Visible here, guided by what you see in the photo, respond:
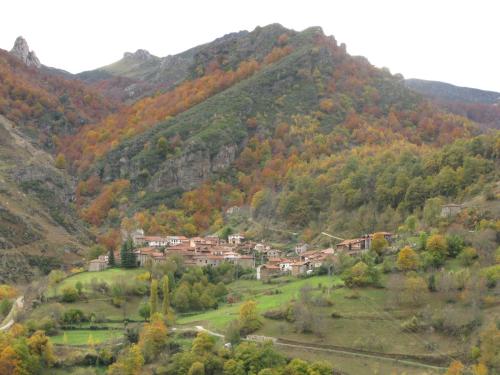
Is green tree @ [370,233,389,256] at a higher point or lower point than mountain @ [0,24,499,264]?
lower

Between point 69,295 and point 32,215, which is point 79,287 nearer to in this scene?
point 69,295

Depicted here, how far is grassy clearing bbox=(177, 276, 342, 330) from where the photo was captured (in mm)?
66375

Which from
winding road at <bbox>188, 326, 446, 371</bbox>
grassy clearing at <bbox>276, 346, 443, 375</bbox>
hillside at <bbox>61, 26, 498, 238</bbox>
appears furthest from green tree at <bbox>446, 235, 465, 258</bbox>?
hillside at <bbox>61, 26, 498, 238</bbox>

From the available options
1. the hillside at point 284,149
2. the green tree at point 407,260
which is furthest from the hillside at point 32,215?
the green tree at point 407,260

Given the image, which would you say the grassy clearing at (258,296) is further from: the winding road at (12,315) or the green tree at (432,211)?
the winding road at (12,315)

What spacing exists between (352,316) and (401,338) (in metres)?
4.83

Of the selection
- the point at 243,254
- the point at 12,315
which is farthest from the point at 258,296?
the point at 12,315

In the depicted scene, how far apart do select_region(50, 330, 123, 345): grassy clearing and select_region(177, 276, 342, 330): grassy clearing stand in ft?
19.5

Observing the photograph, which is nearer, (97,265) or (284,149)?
(97,265)

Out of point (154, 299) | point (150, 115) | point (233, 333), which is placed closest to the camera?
point (233, 333)

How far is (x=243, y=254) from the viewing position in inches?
3595

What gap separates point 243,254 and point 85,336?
29035mm

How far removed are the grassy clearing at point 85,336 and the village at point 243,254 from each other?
16.0 metres

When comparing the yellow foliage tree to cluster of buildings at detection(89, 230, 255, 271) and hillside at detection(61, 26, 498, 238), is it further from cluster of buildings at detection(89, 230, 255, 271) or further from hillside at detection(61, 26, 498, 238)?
cluster of buildings at detection(89, 230, 255, 271)
